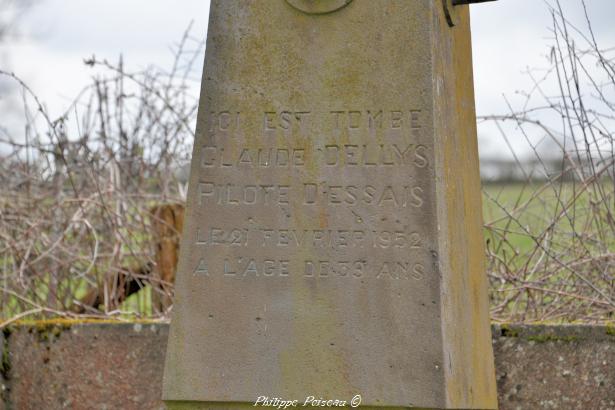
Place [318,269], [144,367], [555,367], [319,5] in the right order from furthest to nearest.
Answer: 1. [144,367]
2. [555,367]
3. [319,5]
4. [318,269]

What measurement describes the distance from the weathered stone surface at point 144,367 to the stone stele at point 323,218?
3.12ft

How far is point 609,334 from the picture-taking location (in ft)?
16.5

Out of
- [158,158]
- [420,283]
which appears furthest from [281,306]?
[158,158]

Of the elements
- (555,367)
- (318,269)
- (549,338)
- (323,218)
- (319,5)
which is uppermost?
(319,5)

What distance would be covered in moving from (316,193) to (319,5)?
72cm

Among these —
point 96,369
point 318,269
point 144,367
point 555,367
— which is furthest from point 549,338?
point 96,369

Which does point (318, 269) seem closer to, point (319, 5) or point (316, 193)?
point (316, 193)

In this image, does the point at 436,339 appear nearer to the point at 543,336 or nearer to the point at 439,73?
the point at 439,73

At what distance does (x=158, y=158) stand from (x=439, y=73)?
419 centimetres

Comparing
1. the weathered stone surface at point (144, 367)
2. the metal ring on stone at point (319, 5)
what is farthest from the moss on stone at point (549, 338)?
the metal ring on stone at point (319, 5)

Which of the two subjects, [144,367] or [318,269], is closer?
[318,269]

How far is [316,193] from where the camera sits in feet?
13.1

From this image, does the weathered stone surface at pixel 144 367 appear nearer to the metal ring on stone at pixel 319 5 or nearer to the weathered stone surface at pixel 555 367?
the weathered stone surface at pixel 555 367

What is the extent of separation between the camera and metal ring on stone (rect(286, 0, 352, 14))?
13.3 ft
